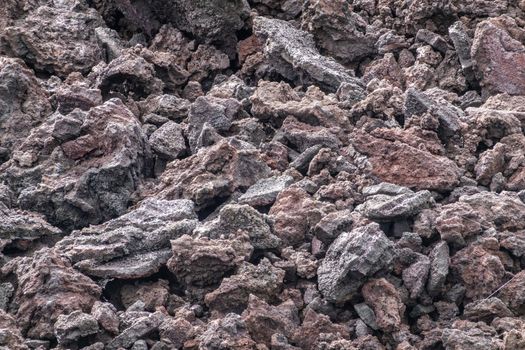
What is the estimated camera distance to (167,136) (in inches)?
308

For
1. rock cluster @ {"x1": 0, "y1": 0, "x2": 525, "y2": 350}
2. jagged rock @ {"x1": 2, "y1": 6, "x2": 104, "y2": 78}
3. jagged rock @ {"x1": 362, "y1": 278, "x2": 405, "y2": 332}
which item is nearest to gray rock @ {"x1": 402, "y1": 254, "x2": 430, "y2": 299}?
rock cluster @ {"x1": 0, "y1": 0, "x2": 525, "y2": 350}

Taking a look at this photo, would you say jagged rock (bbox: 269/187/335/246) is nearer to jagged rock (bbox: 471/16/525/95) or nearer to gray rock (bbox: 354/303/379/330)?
gray rock (bbox: 354/303/379/330)

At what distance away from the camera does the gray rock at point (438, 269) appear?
19.6ft

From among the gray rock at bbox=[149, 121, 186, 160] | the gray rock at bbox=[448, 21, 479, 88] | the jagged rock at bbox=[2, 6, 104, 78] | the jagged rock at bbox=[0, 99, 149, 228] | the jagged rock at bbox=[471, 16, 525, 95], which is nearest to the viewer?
the jagged rock at bbox=[0, 99, 149, 228]

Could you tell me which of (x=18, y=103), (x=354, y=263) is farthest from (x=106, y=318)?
(x=18, y=103)

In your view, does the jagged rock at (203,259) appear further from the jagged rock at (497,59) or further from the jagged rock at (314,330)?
the jagged rock at (497,59)

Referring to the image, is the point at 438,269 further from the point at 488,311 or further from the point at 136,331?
the point at 136,331

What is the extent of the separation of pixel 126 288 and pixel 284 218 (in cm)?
124

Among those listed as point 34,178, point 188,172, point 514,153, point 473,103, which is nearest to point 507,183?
point 514,153

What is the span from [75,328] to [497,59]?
16.0 feet

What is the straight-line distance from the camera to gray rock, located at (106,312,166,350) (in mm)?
5566

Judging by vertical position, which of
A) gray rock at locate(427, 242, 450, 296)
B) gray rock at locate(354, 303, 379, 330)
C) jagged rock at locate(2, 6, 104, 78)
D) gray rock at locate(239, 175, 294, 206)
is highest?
jagged rock at locate(2, 6, 104, 78)

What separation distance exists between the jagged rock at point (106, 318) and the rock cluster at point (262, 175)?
13 mm

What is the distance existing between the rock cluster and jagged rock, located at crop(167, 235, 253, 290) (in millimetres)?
16
